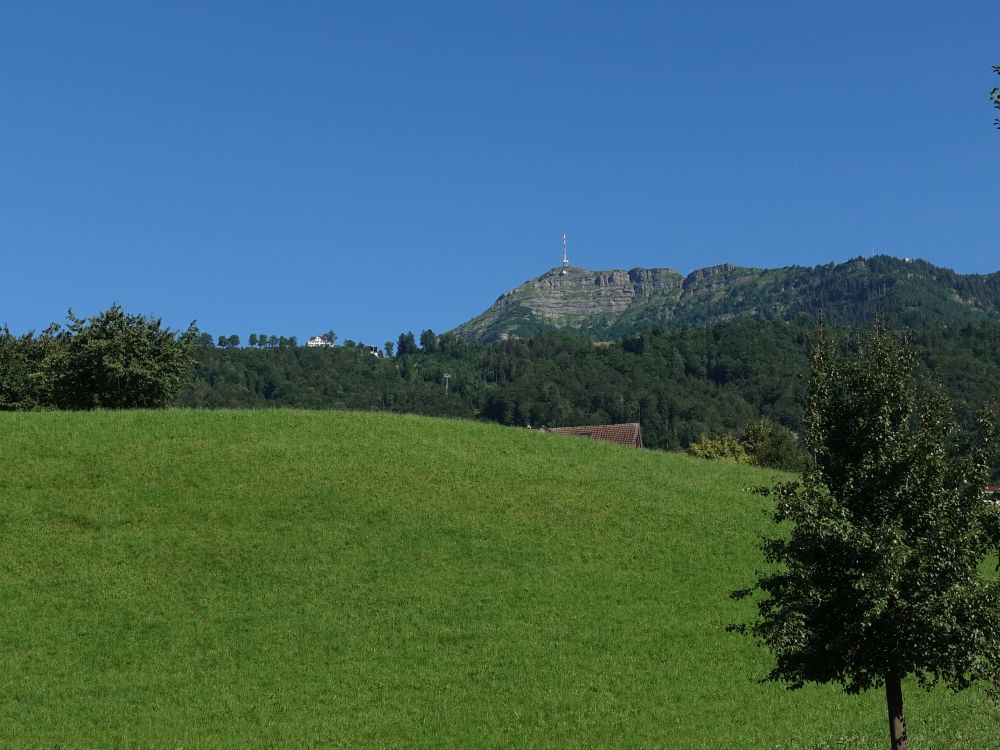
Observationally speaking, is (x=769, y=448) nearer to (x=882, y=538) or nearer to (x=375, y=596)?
(x=375, y=596)

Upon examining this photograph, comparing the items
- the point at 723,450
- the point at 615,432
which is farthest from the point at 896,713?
the point at 723,450

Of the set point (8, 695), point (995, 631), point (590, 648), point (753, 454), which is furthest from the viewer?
point (753, 454)

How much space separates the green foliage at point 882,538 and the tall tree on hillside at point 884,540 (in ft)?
0.09

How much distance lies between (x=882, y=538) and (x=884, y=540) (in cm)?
6

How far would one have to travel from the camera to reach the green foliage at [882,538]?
2286 centimetres

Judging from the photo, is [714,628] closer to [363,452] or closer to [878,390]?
[878,390]

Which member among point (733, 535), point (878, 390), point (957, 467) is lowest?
point (733, 535)

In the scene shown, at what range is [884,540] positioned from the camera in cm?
2297

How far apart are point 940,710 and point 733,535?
24.0 m

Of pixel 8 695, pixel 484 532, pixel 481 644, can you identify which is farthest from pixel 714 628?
pixel 8 695

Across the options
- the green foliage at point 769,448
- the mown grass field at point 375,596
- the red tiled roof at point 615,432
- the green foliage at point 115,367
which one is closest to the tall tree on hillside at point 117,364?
the green foliage at point 115,367

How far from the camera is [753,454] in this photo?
5453 inches

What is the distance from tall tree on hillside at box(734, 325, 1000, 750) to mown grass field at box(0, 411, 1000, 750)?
679cm

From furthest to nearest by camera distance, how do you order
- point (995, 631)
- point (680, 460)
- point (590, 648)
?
1. point (680, 460)
2. point (590, 648)
3. point (995, 631)
